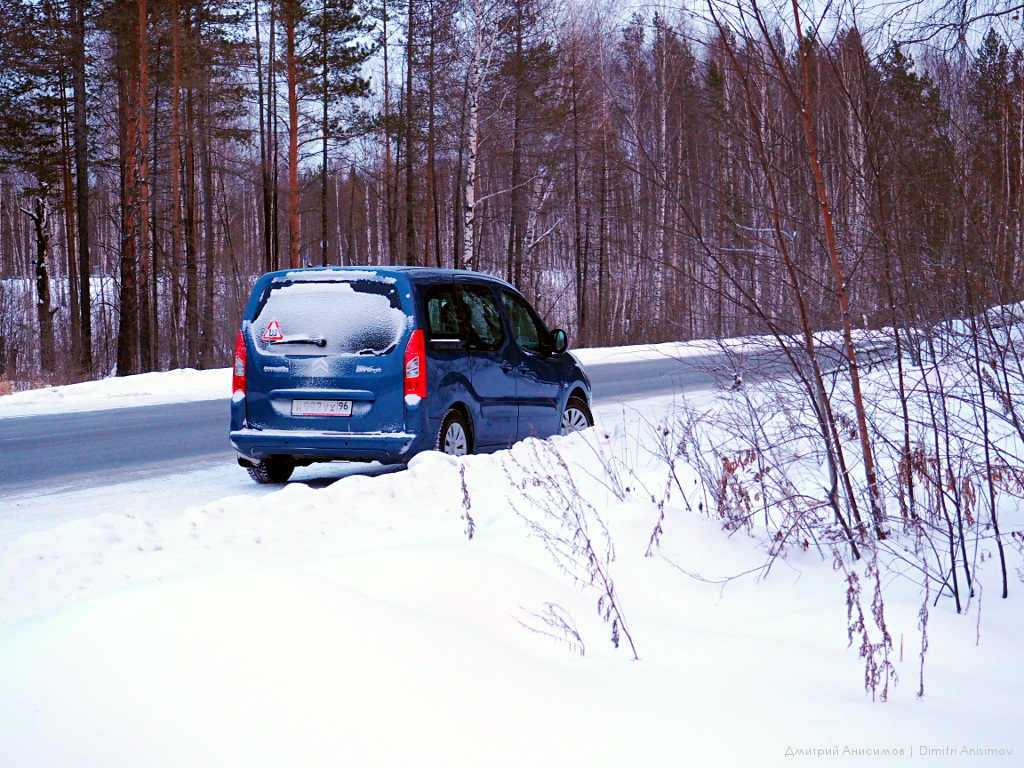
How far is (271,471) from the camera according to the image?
A: 9.14m

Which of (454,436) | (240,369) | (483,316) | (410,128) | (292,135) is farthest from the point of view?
(410,128)

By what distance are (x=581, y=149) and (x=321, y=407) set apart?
11.1 ft

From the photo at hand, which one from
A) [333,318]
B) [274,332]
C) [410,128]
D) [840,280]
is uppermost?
[410,128]

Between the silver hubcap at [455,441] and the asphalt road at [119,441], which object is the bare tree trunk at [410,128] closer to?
the asphalt road at [119,441]

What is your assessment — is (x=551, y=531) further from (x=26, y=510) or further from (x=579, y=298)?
(x=579, y=298)

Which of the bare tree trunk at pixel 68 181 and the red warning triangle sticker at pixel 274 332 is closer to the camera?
the red warning triangle sticker at pixel 274 332

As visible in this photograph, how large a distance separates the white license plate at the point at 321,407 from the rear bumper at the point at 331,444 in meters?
0.16

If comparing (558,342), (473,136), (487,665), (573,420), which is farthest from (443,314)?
(473,136)

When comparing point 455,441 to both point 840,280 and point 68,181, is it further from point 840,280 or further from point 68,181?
point 68,181

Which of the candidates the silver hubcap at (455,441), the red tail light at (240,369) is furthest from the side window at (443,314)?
the red tail light at (240,369)

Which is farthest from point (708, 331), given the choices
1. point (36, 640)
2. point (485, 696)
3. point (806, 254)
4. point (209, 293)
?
point (209, 293)

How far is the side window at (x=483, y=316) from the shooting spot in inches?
358

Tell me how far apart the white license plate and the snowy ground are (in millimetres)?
2931

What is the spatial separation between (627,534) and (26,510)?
4.96 metres
